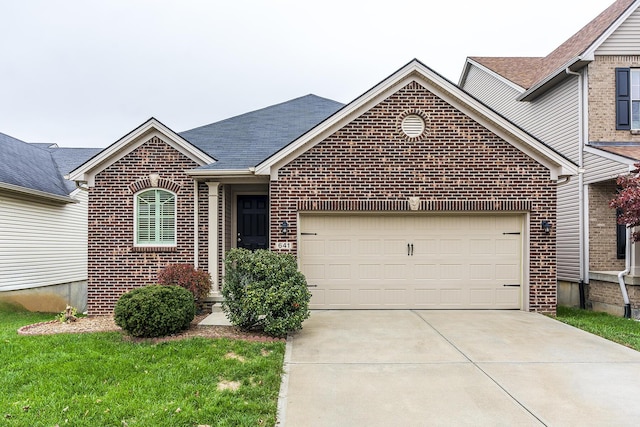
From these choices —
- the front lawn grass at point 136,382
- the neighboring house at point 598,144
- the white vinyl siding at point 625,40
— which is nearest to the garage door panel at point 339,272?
the front lawn grass at point 136,382

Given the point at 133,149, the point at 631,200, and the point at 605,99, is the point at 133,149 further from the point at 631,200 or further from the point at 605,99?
the point at 605,99

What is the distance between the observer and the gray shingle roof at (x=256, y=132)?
383 inches

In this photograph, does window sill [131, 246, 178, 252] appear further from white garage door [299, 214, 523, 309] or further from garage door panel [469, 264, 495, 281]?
garage door panel [469, 264, 495, 281]

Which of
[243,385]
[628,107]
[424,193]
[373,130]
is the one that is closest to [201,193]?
[373,130]

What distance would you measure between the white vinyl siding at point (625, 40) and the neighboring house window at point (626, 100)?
0.50 m

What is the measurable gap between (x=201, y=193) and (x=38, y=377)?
16.9ft

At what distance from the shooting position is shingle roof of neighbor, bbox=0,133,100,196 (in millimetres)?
11805

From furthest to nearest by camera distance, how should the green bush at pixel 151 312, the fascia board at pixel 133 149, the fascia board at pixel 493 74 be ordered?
the fascia board at pixel 493 74
the fascia board at pixel 133 149
the green bush at pixel 151 312

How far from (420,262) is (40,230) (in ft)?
37.5

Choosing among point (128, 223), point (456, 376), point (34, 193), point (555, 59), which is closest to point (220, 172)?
point (128, 223)

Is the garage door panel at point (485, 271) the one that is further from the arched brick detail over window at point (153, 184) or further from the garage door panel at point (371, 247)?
the arched brick detail over window at point (153, 184)

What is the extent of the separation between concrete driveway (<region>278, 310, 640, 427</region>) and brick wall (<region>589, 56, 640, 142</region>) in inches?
229

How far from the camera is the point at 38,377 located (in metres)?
4.80

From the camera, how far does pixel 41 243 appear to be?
12.7 meters
